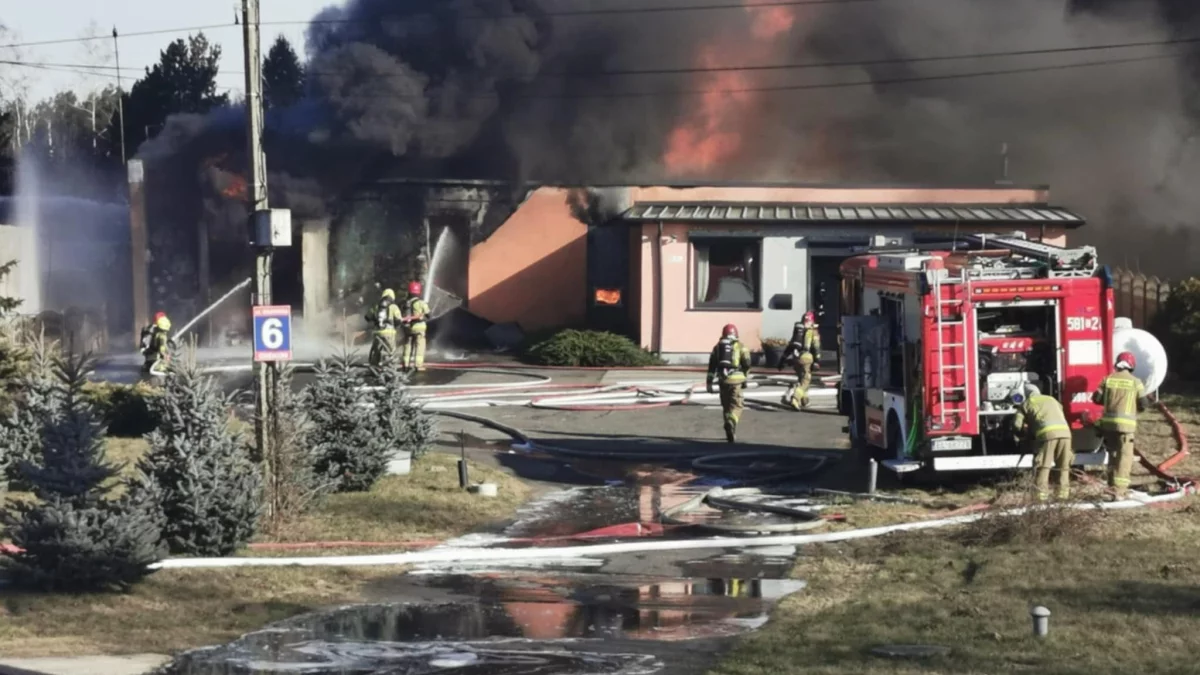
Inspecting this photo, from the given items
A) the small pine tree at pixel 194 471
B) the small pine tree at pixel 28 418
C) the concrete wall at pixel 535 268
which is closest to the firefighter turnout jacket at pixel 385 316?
the concrete wall at pixel 535 268

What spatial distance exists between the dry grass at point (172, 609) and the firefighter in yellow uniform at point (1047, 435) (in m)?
5.38

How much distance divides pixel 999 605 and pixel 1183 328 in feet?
46.4

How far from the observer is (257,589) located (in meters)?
10.5

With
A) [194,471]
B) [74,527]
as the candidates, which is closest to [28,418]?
[194,471]

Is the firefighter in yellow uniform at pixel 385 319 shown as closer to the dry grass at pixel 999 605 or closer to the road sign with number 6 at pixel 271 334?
the road sign with number 6 at pixel 271 334

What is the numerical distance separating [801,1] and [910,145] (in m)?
4.40

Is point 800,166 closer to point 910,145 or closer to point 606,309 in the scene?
point 910,145

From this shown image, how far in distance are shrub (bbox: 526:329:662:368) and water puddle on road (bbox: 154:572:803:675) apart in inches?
643

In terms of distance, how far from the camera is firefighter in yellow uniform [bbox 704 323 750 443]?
1762 centimetres

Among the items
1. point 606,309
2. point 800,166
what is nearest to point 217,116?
point 606,309

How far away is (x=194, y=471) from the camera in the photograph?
11070 millimetres

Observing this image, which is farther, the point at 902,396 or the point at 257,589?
the point at 902,396

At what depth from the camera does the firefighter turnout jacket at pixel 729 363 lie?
1761cm

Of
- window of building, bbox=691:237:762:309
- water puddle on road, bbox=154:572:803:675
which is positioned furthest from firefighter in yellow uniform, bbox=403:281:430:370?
water puddle on road, bbox=154:572:803:675
